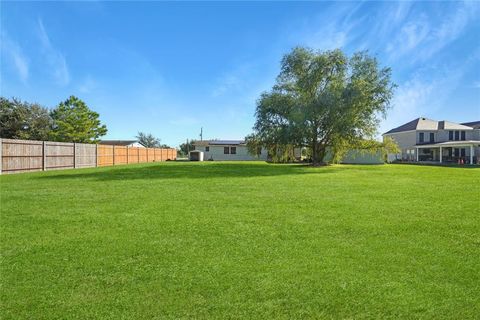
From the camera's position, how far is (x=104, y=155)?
2873 centimetres

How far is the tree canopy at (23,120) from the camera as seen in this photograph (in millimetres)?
35344

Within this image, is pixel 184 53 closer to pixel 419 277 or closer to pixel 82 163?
pixel 82 163

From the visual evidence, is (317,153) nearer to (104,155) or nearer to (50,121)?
(104,155)

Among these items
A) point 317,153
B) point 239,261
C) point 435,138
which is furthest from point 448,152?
point 239,261

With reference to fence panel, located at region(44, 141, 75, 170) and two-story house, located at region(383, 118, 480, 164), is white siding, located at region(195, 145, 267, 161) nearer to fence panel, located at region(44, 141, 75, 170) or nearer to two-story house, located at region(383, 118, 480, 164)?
two-story house, located at region(383, 118, 480, 164)

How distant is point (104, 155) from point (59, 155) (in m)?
6.36

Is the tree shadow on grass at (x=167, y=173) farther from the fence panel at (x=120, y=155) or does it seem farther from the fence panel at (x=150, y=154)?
the fence panel at (x=150, y=154)

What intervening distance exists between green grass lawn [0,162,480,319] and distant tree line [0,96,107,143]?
3313cm

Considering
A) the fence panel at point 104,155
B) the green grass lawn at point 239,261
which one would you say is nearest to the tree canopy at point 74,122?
the fence panel at point 104,155

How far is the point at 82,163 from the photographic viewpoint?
2531 cm

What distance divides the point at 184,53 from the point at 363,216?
42.0ft

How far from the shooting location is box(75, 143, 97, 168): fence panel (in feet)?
80.9

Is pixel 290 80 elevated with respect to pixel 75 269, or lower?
elevated

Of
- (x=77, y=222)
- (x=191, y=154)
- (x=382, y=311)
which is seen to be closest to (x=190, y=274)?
(x=382, y=311)
